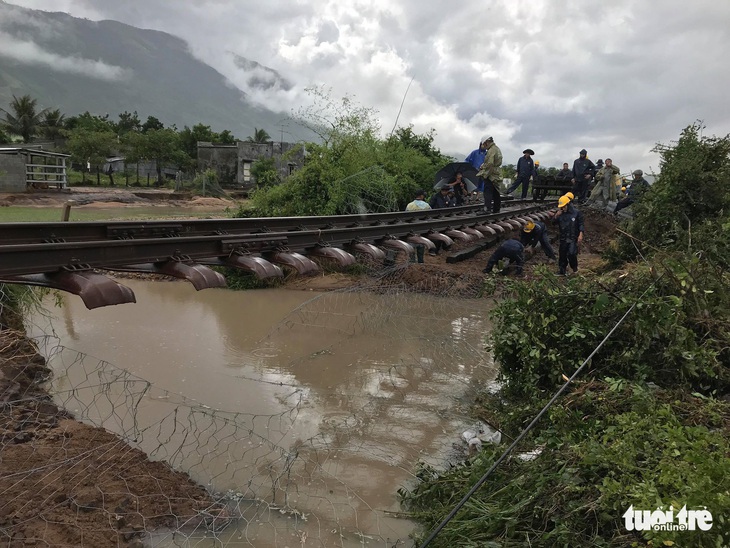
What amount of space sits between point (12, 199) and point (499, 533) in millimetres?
30275

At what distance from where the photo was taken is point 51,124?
62406mm

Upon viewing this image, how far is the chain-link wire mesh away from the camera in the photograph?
11.2 feet

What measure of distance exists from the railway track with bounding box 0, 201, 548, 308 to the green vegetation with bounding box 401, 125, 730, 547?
226 cm

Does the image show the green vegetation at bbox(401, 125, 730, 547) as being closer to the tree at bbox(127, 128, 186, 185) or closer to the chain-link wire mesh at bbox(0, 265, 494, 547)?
the chain-link wire mesh at bbox(0, 265, 494, 547)

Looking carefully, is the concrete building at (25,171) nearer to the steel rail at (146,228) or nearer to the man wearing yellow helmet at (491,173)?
the man wearing yellow helmet at (491,173)

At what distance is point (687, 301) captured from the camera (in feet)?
14.5

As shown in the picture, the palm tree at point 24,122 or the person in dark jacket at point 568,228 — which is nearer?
the person in dark jacket at point 568,228

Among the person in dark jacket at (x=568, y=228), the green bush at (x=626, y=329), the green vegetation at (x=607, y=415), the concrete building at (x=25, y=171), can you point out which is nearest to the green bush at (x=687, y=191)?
the person in dark jacket at (x=568, y=228)

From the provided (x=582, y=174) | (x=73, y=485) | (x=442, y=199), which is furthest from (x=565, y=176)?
(x=73, y=485)

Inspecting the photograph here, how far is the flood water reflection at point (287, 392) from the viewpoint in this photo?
3846 millimetres

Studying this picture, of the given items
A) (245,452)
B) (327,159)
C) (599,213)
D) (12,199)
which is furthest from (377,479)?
(12,199)

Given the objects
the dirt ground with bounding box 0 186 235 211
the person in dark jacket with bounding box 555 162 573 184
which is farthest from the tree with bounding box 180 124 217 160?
the person in dark jacket with bounding box 555 162 573 184

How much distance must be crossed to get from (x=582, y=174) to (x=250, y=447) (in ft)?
52.0

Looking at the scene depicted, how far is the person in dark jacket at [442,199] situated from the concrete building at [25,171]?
87.5 ft
